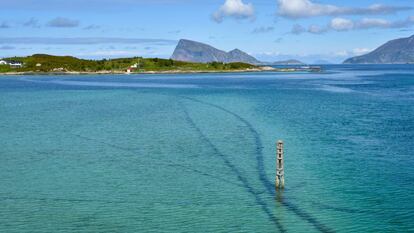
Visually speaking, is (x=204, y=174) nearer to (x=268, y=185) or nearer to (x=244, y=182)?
(x=244, y=182)

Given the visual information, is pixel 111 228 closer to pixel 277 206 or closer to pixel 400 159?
pixel 277 206

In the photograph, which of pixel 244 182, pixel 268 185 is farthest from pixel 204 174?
pixel 268 185

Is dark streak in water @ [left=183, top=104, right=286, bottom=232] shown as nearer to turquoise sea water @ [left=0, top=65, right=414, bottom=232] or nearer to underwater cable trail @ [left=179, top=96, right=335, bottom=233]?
underwater cable trail @ [left=179, top=96, right=335, bottom=233]

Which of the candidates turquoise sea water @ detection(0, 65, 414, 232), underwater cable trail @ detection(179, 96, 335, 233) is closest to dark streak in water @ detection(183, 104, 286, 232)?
underwater cable trail @ detection(179, 96, 335, 233)

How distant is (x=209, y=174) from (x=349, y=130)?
25.7m

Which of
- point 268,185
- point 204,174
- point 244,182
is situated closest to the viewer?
point 268,185

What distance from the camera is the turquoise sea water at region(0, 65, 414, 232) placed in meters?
26.3

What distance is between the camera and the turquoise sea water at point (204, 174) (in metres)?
Answer: 26.3

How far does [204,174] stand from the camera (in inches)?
1420

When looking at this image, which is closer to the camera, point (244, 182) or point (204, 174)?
point (244, 182)

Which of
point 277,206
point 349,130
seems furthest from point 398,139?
point 277,206

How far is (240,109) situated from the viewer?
83.1 m

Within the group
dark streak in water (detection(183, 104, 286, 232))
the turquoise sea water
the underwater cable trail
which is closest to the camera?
the underwater cable trail

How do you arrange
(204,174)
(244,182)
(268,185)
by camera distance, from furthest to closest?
(204,174), (244,182), (268,185)
